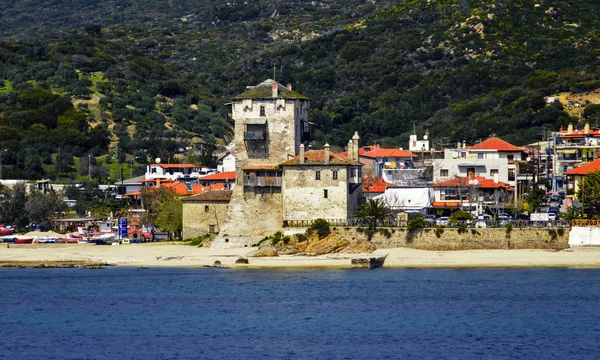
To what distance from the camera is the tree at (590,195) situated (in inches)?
2953

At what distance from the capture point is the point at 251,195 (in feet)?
253

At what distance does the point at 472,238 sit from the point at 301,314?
18527 millimetres

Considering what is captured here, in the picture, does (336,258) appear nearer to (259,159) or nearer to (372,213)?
(372,213)

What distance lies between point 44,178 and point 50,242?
35.7 meters

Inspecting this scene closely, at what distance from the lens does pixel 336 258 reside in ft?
241

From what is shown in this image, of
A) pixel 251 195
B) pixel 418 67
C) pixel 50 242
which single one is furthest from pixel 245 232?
pixel 418 67

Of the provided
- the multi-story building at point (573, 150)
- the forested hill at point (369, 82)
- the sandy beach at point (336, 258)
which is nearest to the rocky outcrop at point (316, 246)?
the sandy beach at point (336, 258)

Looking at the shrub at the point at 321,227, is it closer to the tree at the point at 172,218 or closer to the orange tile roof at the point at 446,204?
the orange tile roof at the point at 446,204

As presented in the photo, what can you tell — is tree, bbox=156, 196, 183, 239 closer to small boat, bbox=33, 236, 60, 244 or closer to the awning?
small boat, bbox=33, 236, 60, 244

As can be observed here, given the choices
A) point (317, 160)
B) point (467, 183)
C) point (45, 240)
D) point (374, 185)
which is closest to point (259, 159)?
point (317, 160)

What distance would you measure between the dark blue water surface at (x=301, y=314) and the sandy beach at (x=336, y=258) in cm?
156

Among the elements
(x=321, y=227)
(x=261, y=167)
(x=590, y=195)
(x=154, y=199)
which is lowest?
(x=321, y=227)

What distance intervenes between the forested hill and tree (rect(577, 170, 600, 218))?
4570 centimetres

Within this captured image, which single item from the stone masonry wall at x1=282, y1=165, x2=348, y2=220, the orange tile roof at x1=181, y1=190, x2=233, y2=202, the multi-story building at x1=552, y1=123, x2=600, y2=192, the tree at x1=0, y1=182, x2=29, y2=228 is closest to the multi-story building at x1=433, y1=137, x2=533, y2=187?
the multi-story building at x1=552, y1=123, x2=600, y2=192
